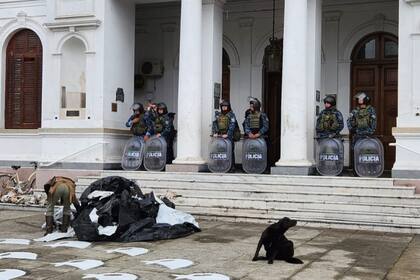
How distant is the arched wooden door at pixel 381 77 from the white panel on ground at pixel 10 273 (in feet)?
39.0

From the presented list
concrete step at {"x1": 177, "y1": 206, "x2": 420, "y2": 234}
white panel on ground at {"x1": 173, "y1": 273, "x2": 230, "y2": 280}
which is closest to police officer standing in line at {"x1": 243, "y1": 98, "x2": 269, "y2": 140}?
concrete step at {"x1": 177, "y1": 206, "x2": 420, "y2": 234}

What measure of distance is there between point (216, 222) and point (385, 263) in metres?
4.61

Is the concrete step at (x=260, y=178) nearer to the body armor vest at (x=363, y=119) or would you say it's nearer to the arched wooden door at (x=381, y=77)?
the body armor vest at (x=363, y=119)

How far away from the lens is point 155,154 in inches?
624

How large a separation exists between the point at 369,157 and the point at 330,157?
36.9 inches

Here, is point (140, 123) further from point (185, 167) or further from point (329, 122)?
point (329, 122)

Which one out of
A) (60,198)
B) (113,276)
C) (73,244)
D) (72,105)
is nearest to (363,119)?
(60,198)

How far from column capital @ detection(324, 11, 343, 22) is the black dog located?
10610 millimetres

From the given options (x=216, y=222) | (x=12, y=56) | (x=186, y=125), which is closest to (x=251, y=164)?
(x=186, y=125)

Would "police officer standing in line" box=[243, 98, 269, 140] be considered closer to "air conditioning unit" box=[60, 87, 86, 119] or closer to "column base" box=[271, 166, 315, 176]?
"column base" box=[271, 166, 315, 176]

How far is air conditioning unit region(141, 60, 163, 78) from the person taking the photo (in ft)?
64.0

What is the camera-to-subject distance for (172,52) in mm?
19625

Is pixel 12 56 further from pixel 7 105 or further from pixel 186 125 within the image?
pixel 186 125

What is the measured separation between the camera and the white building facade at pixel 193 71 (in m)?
14.4
